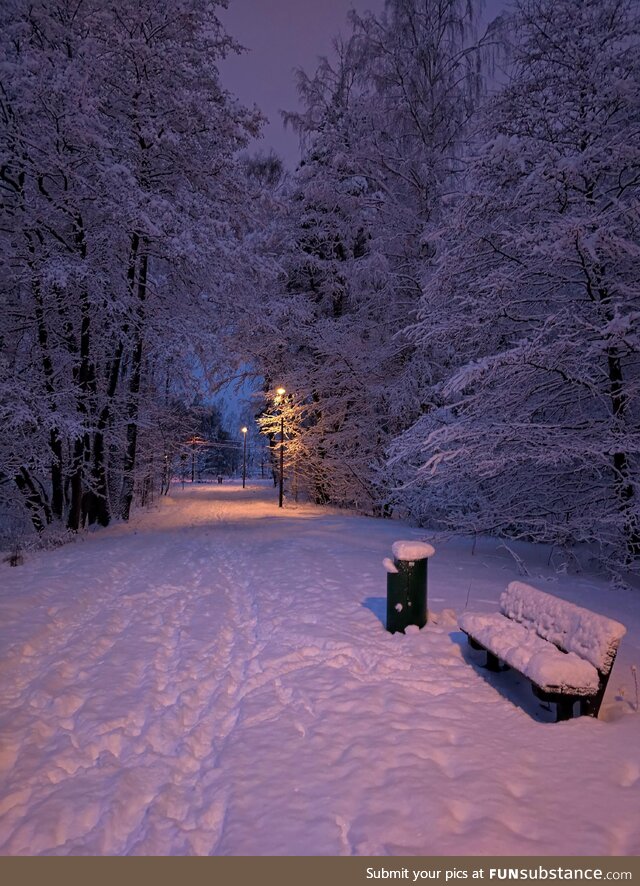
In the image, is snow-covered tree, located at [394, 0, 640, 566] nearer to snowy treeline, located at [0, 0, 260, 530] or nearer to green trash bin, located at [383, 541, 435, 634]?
green trash bin, located at [383, 541, 435, 634]

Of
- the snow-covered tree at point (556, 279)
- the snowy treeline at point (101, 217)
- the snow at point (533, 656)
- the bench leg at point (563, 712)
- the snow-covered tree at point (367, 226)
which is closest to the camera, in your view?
the snow at point (533, 656)

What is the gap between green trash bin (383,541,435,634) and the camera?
4.93 metres

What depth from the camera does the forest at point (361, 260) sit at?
258 inches

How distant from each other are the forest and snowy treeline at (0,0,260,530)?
0.08 meters

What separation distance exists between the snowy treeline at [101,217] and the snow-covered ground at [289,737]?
6.10m

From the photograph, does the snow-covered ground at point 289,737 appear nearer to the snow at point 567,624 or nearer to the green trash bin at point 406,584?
the green trash bin at point 406,584

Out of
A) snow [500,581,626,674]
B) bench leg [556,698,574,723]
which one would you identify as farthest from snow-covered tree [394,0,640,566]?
bench leg [556,698,574,723]

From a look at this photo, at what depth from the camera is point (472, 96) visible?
1278 cm

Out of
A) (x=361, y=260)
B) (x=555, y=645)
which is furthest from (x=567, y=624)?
(x=361, y=260)

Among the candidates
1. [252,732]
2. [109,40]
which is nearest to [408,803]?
[252,732]

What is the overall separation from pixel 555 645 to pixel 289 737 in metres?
2.17

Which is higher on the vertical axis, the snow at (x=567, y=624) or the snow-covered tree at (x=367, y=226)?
the snow-covered tree at (x=367, y=226)

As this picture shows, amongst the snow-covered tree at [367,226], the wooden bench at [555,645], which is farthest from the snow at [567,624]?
the snow-covered tree at [367,226]

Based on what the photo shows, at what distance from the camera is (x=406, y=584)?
502 centimetres
